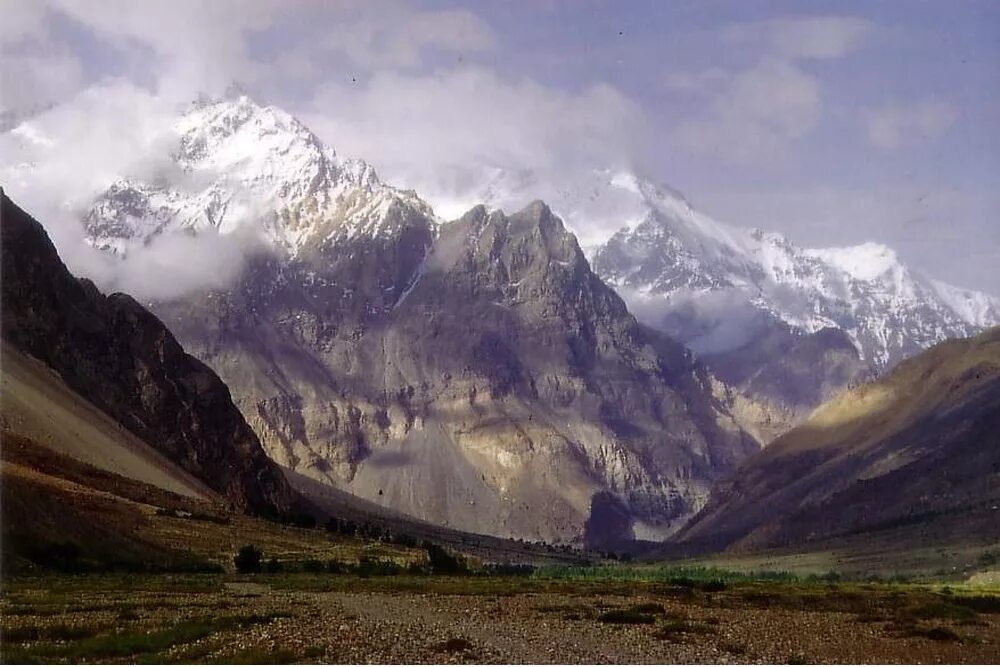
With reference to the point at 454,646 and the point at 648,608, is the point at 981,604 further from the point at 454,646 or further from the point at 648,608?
the point at 454,646

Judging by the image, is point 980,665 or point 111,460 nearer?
point 980,665

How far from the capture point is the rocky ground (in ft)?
138

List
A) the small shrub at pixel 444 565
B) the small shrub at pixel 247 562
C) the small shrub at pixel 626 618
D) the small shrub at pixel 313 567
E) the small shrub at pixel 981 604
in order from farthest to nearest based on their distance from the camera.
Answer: the small shrub at pixel 444 565, the small shrub at pixel 313 567, the small shrub at pixel 247 562, the small shrub at pixel 981 604, the small shrub at pixel 626 618

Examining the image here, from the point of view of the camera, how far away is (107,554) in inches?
4274

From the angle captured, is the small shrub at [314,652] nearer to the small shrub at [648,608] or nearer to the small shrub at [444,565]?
the small shrub at [648,608]

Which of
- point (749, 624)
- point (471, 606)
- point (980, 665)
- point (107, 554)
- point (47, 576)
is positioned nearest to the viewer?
point (980, 665)

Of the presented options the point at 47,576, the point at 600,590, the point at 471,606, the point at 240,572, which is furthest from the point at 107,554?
the point at 471,606

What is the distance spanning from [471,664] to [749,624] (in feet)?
79.1

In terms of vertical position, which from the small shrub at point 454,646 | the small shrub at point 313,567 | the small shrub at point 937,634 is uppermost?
the small shrub at point 937,634

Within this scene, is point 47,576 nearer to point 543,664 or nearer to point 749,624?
point 749,624

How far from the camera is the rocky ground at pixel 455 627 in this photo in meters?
42.0

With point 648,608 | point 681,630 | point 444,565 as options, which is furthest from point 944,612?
point 444,565

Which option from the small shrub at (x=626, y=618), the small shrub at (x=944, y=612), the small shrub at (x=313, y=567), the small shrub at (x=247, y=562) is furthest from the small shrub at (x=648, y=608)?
the small shrub at (x=313, y=567)

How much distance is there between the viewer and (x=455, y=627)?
52438mm
